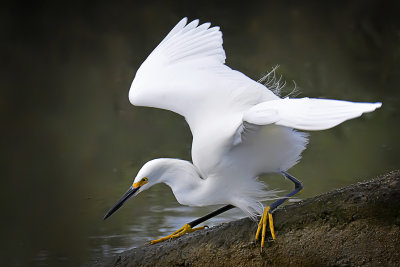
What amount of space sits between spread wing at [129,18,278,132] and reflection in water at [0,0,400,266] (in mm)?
1106

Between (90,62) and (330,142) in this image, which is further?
(90,62)

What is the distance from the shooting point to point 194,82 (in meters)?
2.79

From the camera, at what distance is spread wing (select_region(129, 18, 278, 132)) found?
2.63m

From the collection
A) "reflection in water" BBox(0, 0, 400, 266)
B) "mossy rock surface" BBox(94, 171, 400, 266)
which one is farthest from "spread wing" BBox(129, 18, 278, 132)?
"reflection in water" BBox(0, 0, 400, 266)

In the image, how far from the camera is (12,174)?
4.82 metres

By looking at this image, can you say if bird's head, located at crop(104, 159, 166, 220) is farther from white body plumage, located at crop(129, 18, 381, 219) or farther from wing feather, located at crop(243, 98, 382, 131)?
wing feather, located at crop(243, 98, 382, 131)

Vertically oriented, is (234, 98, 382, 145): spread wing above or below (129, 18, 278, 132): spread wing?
below

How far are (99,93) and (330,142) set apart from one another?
7.88 ft

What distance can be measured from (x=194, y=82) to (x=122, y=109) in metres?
3.33

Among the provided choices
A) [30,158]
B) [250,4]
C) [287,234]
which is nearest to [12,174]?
[30,158]

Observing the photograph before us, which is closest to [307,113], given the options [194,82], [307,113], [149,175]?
[307,113]

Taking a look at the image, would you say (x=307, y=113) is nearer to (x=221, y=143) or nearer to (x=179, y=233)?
(x=221, y=143)

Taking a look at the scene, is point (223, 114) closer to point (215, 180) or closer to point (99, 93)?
point (215, 180)

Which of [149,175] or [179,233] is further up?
[149,175]
